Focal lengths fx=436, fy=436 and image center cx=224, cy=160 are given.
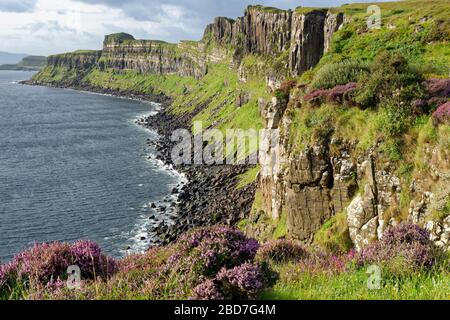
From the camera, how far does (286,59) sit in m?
105

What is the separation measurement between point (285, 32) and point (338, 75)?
94.3 m

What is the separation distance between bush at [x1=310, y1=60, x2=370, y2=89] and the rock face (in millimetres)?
41483

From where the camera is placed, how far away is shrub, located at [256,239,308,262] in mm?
13495

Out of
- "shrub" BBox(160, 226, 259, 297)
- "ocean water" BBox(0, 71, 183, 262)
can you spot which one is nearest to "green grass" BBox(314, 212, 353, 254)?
"shrub" BBox(160, 226, 259, 297)

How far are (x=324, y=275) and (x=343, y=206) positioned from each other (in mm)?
14919

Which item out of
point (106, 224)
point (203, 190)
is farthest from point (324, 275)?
point (203, 190)

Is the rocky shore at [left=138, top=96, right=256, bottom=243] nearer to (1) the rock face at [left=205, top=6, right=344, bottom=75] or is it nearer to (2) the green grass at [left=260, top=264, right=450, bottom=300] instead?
(1) the rock face at [left=205, top=6, right=344, bottom=75]

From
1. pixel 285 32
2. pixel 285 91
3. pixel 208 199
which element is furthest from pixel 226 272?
pixel 285 32

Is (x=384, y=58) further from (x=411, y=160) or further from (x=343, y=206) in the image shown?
(x=343, y=206)

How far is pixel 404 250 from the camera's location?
36.5 feet

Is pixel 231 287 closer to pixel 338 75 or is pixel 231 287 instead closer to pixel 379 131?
pixel 379 131

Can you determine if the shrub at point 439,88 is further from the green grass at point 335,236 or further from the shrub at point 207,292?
the shrub at point 207,292

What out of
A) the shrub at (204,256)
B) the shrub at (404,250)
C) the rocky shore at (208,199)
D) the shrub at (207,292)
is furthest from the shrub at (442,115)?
the rocky shore at (208,199)

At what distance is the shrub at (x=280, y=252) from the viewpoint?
13495 mm
